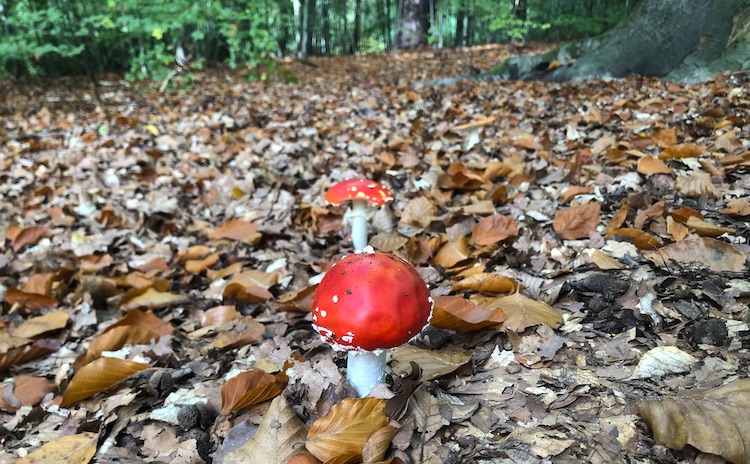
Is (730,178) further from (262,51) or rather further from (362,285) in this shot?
(262,51)

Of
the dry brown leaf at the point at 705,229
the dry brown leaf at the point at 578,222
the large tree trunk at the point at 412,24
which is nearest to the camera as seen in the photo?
the dry brown leaf at the point at 705,229

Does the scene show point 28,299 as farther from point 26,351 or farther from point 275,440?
point 275,440

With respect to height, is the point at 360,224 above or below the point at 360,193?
below

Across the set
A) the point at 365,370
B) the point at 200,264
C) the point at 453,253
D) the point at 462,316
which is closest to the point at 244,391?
the point at 365,370

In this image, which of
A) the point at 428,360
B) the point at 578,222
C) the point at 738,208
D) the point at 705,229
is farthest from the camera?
the point at 578,222

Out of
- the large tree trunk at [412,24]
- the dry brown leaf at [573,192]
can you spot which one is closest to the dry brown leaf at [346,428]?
the dry brown leaf at [573,192]

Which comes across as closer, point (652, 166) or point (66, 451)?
point (66, 451)

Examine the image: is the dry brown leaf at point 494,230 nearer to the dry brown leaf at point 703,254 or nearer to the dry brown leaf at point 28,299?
the dry brown leaf at point 703,254

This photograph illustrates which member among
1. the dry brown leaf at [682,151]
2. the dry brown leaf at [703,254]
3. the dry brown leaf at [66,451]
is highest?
the dry brown leaf at [682,151]
